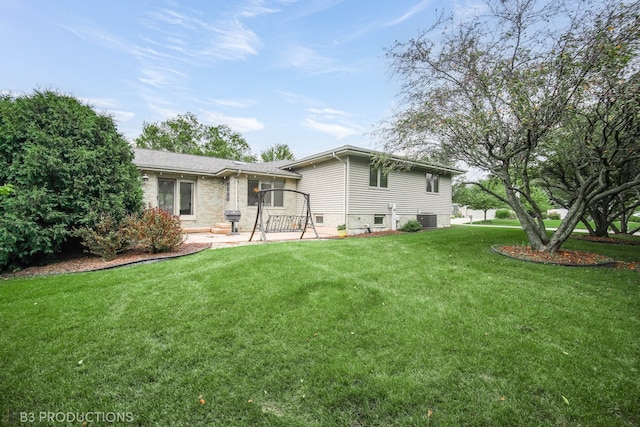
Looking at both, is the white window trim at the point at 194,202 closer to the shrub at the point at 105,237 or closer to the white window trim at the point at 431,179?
the shrub at the point at 105,237

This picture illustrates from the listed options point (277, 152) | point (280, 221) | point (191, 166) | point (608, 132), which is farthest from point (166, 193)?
point (277, 152)

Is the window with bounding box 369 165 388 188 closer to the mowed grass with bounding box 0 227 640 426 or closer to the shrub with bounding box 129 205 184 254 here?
the mowed grass with bounding box 0 227 640 426

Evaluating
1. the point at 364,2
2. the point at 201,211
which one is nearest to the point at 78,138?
the point at 201,211

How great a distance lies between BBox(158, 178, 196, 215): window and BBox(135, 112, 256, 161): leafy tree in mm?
19334

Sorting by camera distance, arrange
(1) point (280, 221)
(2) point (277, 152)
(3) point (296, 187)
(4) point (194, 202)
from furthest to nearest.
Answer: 1. (2) point (277, 152)
2. (3) point (296, 187)
3. (4) point (194, 202)
4. (1) point (280, 221)

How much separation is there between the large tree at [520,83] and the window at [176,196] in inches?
346

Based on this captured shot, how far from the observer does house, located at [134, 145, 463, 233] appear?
10.9 m

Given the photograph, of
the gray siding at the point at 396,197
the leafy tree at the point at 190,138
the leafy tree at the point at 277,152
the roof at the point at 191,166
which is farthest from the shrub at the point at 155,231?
the leafy tree at the point at 277,152

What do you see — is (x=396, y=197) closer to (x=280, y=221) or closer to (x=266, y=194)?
(x=280, y=221)

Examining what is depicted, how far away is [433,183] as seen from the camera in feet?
48.7

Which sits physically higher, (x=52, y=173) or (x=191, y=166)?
(x=191, y=166)

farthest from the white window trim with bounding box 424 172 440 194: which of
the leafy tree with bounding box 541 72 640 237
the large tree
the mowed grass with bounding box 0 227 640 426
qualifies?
the mowed grass with bounding box 0 227 640 426

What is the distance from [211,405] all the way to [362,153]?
30.7 feet

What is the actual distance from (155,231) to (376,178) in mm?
8568
